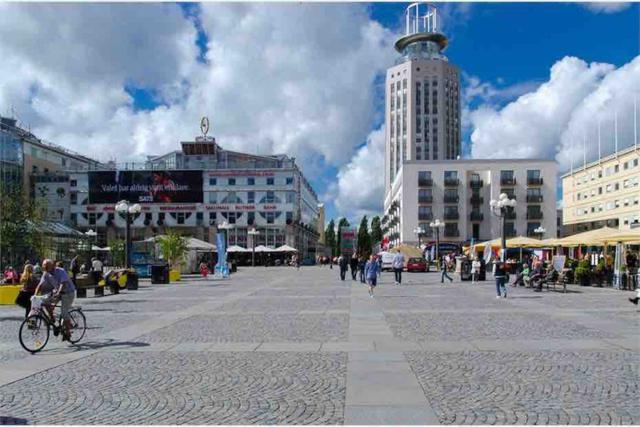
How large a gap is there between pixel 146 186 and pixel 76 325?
73641 mm

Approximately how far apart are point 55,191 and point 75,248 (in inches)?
2291

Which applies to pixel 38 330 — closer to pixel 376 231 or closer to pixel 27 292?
pixel 27 292

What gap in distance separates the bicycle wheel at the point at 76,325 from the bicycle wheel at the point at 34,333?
0.71 meters

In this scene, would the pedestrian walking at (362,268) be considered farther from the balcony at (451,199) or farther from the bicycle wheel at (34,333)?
the balcony at (451,199)

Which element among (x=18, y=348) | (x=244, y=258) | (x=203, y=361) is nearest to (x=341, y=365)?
(x=203, y=361)

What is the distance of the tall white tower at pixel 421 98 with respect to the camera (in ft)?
431

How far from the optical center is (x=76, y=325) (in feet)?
37.2

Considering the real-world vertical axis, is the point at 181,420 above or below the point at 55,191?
below

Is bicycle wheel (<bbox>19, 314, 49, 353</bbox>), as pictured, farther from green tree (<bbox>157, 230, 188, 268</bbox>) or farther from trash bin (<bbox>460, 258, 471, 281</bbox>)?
green tree (<bbox>157, 230, 188, 268</bbox>)

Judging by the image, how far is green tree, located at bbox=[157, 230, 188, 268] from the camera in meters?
39.8

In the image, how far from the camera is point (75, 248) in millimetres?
33719

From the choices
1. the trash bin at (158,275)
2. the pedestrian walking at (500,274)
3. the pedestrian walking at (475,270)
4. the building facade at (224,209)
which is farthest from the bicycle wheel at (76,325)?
the building facade at (224,209)

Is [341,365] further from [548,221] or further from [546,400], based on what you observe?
[548,221]

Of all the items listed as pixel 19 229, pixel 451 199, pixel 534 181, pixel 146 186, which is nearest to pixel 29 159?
pixel 146 186
